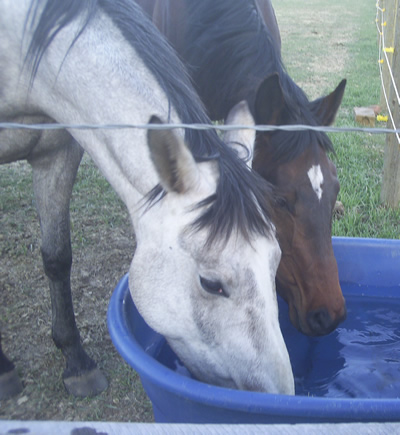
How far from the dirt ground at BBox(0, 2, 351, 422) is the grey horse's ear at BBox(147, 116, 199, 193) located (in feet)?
3.87

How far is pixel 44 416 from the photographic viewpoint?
6.97 ft

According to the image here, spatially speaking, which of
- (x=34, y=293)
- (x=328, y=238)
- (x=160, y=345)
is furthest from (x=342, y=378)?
(x=34, y=293)

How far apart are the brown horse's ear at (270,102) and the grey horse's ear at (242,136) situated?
Answer: 0.40ft

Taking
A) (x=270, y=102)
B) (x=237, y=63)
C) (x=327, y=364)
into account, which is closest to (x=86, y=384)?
(x=327, y=364)

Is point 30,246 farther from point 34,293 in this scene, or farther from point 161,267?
point 161,267

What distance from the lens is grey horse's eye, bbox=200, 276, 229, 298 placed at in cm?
138

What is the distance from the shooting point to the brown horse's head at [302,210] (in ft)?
6.19

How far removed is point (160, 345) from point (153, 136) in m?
1.08

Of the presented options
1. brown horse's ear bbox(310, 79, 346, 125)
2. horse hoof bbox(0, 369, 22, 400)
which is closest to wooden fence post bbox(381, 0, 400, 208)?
brown horse's ear bbox(310, 79, 346, 125)

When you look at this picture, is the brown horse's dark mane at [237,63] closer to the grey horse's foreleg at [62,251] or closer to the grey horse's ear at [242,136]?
the grey horse's ear at [242,136]

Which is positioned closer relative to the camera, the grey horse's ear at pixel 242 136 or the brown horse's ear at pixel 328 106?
the grey horse's ear at pixel 242 136

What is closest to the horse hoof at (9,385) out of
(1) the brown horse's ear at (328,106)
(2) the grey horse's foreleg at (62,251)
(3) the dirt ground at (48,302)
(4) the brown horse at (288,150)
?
(3) the dirt ground at (48,302)

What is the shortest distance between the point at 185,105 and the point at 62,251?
3.82 ft

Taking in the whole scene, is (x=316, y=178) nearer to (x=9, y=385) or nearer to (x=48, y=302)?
(x=9, y=385)
